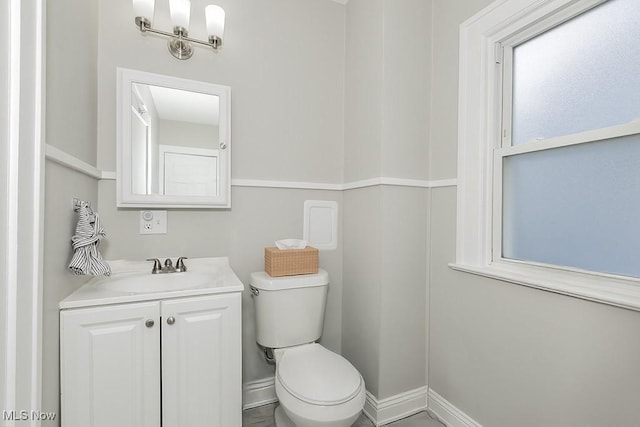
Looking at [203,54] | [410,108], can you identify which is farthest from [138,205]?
[410,108]

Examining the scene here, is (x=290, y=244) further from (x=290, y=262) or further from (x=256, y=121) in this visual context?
(x=256, y=121)

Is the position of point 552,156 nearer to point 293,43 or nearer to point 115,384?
point 293,43

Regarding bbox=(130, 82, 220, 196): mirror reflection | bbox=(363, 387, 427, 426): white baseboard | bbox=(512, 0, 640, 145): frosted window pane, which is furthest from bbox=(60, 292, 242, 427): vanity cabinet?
bbox=(512, 0, 640, 145): frosted window pane

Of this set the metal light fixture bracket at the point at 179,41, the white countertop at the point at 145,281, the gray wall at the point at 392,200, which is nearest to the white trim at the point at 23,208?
the white countertop at the point at 145,281

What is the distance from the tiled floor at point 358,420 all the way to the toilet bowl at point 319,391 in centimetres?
41

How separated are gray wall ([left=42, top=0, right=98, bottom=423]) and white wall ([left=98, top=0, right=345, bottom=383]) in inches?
6.7

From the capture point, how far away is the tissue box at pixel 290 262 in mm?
1497

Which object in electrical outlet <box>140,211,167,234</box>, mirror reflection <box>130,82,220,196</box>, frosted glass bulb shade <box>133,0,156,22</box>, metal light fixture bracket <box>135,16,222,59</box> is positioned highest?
frosted glass bulb shade <box>133,0,156,22</box>

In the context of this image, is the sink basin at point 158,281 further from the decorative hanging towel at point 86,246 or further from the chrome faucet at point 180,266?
the decorative hanging towel at point 86,246

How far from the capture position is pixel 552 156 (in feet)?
3.93

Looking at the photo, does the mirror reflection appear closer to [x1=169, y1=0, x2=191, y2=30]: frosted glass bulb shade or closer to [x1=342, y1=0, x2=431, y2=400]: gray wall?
[x1=169, y1=0, x2=191, y2=30]: frosted glass bulb shade

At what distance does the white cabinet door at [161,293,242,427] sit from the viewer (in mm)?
1118

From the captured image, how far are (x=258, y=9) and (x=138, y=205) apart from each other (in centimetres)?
126

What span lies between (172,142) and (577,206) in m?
1.79
